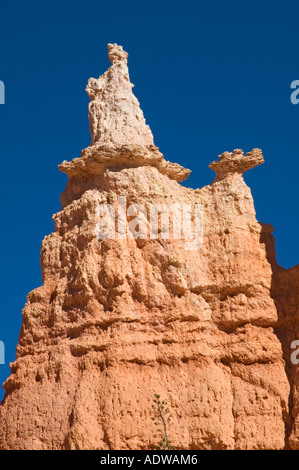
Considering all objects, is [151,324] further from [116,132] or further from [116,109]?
[116,109]

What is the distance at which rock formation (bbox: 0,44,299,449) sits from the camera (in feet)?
115

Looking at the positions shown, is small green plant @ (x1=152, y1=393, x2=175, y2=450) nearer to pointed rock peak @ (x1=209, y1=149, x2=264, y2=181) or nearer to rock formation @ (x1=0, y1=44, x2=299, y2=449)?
rock formation @ (x1=0, y1=44, x2=299, y2=449)

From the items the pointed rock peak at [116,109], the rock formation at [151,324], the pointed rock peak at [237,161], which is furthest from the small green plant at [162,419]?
the pointed rock peak at [116,109]

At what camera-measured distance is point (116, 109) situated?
42000mm

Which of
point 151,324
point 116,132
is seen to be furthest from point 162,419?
point 116,132

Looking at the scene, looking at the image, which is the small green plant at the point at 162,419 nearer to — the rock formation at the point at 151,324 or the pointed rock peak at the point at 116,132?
Answer: the rock formation at the point at 151,324

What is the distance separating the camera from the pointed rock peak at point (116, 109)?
41.2 meters

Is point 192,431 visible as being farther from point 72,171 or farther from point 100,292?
point 72,171

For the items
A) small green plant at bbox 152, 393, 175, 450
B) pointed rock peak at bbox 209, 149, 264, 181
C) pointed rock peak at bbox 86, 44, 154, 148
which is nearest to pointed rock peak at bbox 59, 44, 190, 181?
pointed rock peak at bbox 86, 44, 154, 148

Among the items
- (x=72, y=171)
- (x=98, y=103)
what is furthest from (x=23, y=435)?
(x=98, y=103)

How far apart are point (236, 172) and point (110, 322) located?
25.2 feet

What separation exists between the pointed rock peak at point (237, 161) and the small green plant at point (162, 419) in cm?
953

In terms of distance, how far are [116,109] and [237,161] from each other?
5399 millimetres
